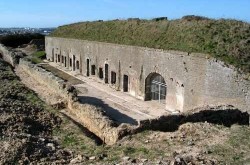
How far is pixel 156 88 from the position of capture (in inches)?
859

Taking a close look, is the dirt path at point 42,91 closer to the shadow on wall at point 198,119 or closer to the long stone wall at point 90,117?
the long stone wall at point 90,117

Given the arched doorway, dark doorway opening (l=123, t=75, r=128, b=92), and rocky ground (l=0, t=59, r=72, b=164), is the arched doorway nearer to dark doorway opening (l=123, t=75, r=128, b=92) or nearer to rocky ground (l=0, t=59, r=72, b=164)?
dark doorway opening (l=123, t=75, r=128, b=92)

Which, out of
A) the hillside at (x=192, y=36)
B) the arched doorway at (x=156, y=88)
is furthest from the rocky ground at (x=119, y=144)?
the arched doorway at (x=156, y=88)

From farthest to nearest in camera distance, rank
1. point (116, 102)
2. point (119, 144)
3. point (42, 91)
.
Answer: point (116, 102) < point (42, 91) < point (119, 144)

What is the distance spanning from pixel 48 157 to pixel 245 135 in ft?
19.2

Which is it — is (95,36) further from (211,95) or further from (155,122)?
(155,122)

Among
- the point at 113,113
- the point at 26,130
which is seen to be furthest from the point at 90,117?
the point at 113,113

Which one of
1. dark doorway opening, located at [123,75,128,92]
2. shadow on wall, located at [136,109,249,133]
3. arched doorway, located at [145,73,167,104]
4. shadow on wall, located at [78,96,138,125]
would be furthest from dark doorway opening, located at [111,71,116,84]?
shadow on wall, located at [136,109,249,133]

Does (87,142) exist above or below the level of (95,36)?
below

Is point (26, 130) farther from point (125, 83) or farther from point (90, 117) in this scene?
point (125, 83)

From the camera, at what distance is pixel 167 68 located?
20094mm

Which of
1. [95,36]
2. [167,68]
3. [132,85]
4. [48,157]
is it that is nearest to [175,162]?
[48,157]

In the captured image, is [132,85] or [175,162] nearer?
[175,162]

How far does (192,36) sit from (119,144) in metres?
10.1
